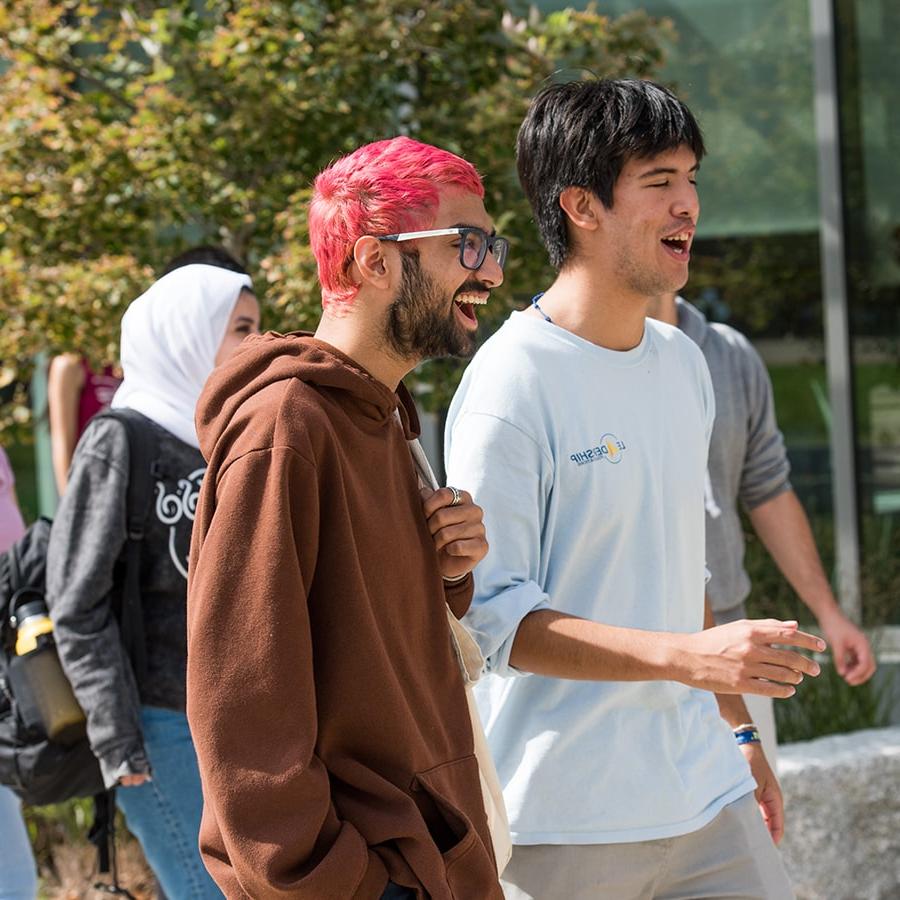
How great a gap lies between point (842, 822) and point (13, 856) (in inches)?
105

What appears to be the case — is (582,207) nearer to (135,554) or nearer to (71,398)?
(135,554)

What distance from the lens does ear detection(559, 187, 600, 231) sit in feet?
9.19

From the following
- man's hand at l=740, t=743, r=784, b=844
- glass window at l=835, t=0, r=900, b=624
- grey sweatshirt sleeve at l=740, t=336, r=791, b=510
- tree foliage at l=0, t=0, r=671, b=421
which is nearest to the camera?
man's hand at l=740, t=743, r=784, b=844

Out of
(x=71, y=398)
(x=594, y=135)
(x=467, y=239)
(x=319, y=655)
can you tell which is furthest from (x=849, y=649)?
(x=71, y=398)

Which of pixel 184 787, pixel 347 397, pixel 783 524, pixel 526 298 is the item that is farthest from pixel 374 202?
pixel 526 298

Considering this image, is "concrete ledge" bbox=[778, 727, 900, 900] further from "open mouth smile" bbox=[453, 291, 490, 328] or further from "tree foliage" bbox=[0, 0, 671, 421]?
"open mouth smile" bbox=[453, 291, 490, 328]

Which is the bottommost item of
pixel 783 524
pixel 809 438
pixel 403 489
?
pixel 809 438

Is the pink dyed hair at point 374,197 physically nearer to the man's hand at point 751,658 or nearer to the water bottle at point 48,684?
the man's hand at point 751,658

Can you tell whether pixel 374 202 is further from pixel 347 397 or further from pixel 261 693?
pixel 261 693

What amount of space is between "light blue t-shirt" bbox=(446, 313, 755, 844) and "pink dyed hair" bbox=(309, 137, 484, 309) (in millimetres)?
515

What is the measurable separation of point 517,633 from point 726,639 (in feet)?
1.17

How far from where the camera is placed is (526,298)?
5840 mm

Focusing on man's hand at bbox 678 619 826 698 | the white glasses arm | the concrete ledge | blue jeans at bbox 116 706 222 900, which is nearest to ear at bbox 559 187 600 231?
the white glasses arm

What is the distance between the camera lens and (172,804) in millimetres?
3387
